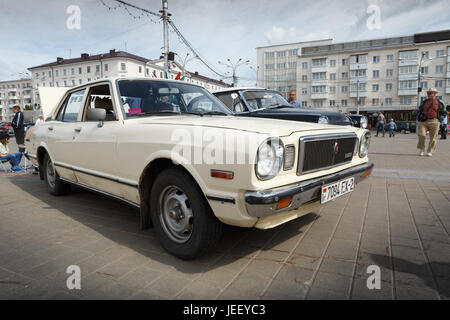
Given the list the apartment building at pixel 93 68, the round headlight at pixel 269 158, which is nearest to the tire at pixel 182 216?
the round headlight at pixel 269 158

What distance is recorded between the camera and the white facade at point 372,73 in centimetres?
5253

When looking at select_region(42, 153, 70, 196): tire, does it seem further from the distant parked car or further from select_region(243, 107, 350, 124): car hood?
the distant parked car

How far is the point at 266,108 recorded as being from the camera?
6.14 m

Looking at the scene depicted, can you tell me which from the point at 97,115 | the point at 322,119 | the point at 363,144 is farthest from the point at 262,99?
the point at 97,115

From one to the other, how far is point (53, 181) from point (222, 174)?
3.87m

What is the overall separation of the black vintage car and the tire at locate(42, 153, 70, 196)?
3.11 metres

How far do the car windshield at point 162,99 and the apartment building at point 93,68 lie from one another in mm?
58573

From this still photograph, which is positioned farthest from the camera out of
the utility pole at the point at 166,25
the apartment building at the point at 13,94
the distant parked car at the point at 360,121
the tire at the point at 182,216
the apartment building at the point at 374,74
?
the apartment building at the point at 13,94

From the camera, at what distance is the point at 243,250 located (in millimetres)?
2734

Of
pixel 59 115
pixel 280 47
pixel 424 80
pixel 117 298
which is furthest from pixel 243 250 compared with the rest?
pixel 280 47

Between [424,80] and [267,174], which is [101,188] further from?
[424,80]

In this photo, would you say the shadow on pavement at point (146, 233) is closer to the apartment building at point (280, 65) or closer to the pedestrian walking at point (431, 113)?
the pedestrian walking at point (431, 113)

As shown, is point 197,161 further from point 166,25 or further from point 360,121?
point 166,25

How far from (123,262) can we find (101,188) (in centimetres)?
110
